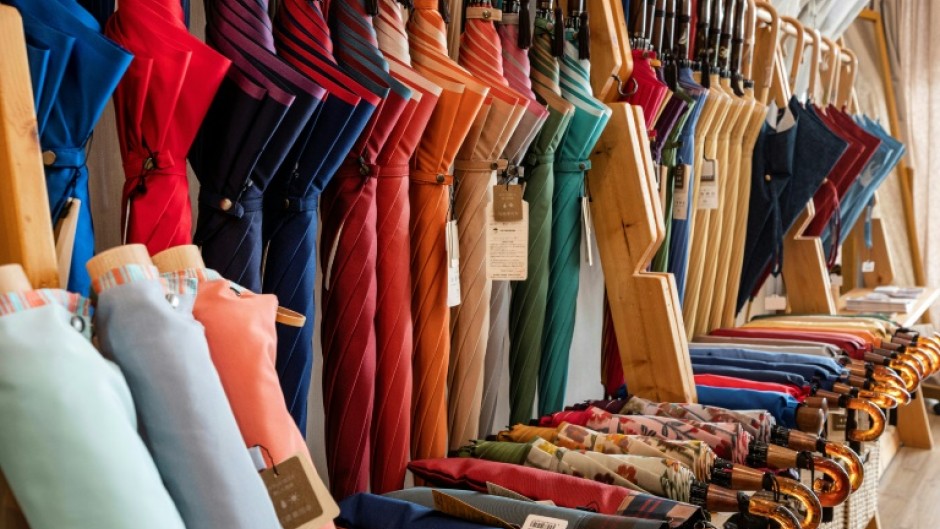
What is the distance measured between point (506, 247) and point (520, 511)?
1.47ft

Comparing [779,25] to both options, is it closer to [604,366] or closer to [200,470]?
[604,366]

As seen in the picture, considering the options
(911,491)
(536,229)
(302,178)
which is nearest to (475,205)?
(536,229)

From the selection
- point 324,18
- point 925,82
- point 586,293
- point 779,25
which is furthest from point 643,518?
point 925,82

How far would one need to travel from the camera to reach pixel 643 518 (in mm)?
1123

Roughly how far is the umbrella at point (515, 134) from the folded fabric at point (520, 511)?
0.34 metres

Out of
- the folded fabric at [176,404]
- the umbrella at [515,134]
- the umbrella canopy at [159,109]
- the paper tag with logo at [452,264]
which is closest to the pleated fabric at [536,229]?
the umbrella at [515,134]

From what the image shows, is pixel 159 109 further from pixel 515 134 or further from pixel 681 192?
pixel 681 192

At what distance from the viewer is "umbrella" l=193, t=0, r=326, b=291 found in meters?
1.05

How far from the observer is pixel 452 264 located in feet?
4.59

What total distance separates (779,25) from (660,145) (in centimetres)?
85

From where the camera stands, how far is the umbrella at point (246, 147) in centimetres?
105

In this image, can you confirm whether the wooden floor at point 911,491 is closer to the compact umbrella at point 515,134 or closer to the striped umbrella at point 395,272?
the compact umbrella at point 515,134

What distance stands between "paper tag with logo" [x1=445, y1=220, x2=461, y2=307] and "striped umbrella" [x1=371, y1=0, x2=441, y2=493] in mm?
64

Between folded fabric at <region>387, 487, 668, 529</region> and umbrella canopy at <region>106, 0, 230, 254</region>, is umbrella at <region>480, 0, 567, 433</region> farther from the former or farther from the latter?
umbrella canopy at <region>106, 0, 230, 254</region>
